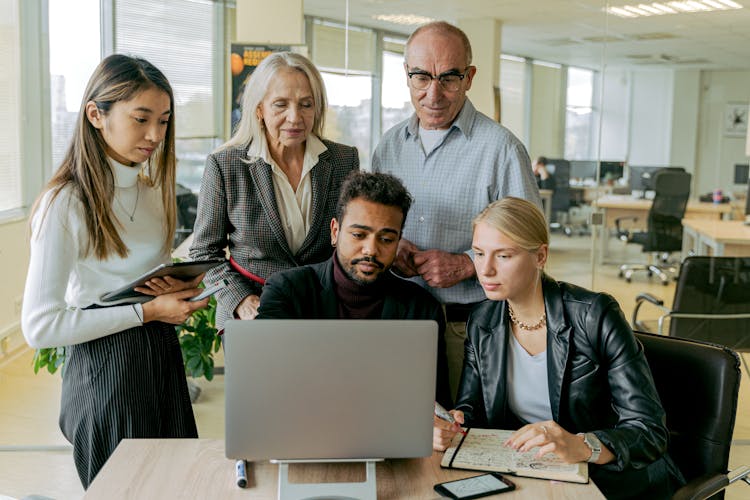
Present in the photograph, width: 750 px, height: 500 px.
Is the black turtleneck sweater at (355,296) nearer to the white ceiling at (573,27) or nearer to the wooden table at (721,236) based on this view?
the white ceiling at (573,27)

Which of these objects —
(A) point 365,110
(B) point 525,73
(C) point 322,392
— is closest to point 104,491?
(C) point 322,392

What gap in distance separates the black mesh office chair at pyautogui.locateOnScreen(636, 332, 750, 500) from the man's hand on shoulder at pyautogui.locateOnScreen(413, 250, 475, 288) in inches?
23.3

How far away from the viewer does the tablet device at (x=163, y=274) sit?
189 cm

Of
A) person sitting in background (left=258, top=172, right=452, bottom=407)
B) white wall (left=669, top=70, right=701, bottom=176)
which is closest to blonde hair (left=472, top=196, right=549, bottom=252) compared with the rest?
person sitting in background (left=258, top=172, right=452, bottom=407)

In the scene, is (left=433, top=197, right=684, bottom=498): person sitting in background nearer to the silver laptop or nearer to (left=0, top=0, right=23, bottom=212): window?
the silver laptop

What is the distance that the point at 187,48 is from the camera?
4.34m

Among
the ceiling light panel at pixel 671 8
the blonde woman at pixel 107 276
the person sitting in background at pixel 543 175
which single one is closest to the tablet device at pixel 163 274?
the blonde woman at pixel 107 276

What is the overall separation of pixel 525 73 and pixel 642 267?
1223 mm

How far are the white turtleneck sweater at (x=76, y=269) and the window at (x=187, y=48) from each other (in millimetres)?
2230

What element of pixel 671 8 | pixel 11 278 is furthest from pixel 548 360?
pixel 11 278

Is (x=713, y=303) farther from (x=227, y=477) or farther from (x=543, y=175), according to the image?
(x=227, y=477)

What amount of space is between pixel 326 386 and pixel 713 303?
10.7ft

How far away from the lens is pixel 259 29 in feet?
13.6

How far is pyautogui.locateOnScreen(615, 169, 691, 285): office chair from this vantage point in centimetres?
425
